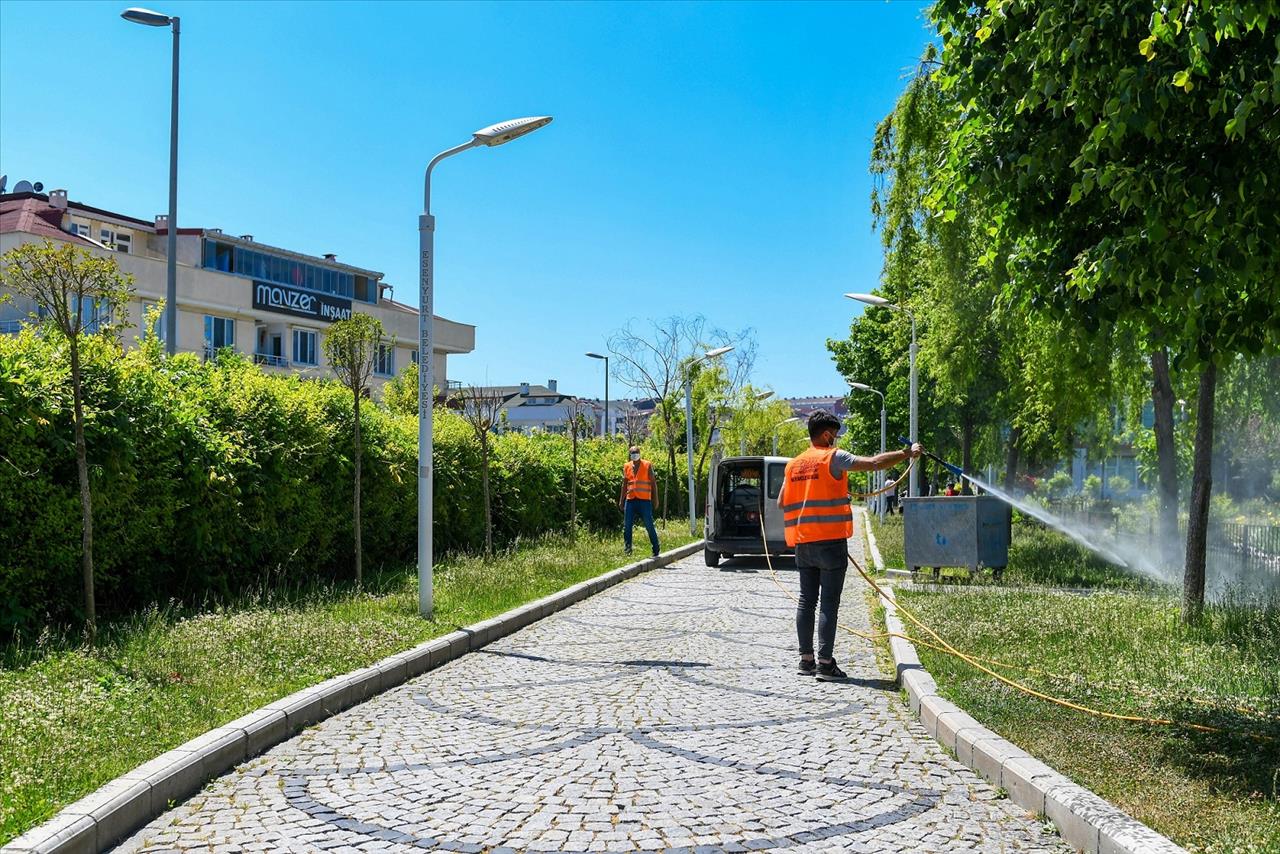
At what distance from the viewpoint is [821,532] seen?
8.44 m

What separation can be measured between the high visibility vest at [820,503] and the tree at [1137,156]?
225 centimetres

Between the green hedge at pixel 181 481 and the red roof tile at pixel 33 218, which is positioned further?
the red roof tile at pixel 33 218

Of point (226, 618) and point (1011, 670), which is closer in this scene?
point (1011, 670)

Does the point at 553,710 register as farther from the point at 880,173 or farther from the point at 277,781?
the point at 880,173

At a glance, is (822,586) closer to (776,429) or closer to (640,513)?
(640,513)

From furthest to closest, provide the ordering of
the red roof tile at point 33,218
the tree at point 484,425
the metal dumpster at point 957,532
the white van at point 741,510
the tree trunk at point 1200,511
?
the red roof tile at point 33,218 → the white van at point 741,510 → the tree at point 484,425 → the metal dumpster at point 957,532 → the tree trunk at point 1200,511

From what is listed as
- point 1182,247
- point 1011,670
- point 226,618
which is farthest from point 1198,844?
point 226,618

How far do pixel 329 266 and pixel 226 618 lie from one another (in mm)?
49814

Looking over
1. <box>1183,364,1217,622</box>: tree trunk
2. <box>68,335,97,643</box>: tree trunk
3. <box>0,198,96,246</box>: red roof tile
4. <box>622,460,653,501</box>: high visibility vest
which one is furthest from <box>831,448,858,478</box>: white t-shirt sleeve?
<box>0,198,96,246</box>: red roof tile

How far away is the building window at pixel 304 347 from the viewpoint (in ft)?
172

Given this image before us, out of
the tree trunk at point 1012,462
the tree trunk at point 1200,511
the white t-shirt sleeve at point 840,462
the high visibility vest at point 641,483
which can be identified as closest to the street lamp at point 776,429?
the tree trunk at point 1012,462

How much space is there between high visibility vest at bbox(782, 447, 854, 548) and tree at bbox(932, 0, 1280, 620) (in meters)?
2.25

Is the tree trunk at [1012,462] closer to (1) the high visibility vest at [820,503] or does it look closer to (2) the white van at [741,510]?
(2) the white van at [741,510]

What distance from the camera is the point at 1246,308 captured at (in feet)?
19.0
